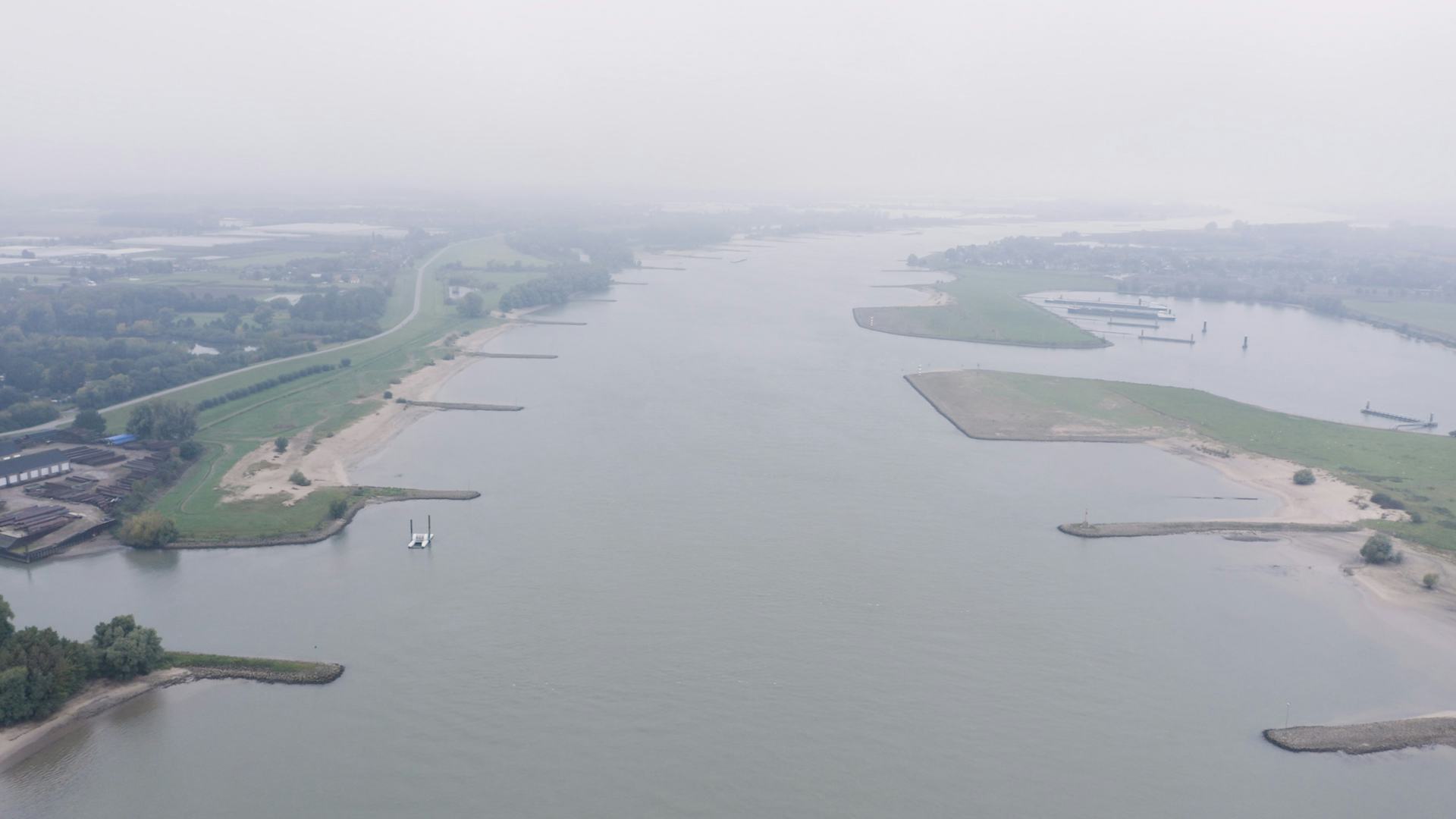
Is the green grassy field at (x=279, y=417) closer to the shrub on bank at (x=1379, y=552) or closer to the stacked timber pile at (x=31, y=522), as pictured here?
the stacked timber pile at (x=31, y=522)

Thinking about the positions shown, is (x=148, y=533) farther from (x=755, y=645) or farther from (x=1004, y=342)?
(x=1004, y=342)

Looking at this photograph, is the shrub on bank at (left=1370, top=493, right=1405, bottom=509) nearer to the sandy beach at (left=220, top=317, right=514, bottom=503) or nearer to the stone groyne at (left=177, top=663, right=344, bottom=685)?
the stone groyne at (left=177, top=663, right=344, bottom=685)

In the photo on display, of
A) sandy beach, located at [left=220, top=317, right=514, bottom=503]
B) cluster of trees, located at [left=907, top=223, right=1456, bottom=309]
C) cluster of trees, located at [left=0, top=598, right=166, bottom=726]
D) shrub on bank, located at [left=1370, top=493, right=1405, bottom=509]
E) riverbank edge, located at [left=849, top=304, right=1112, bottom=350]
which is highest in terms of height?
cluster of trees, located at [left=907, top=223, right=1456, bottom=309]

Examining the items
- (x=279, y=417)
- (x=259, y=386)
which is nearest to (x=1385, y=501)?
(x=279, y=417)

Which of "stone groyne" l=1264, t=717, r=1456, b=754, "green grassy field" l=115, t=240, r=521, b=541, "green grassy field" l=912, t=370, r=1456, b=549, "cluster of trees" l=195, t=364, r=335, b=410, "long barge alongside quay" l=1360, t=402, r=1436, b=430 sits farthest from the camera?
"long barge alongside quay" l=1360, t=402, r=1436, b=430

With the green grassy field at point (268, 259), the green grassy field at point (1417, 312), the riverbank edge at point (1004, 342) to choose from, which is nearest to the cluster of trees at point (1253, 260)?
the green grassy field at point (1417, 312)

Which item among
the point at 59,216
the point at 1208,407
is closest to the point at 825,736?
the point at 1208,407

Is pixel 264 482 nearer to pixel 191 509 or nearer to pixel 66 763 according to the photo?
pixel 191 509

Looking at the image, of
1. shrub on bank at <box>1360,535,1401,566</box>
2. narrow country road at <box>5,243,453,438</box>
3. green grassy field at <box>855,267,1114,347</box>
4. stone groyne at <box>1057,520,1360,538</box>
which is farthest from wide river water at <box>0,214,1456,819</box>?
green grassy field at <box>855,267,1114,347</box>
